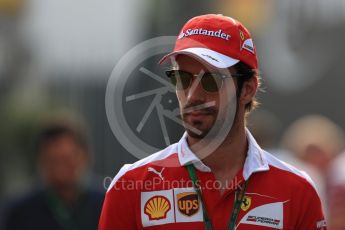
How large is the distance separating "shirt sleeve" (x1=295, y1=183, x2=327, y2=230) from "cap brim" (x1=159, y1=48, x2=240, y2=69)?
2.69 ft

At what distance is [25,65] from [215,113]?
2910 centimetres

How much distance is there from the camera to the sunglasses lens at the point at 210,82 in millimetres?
6230

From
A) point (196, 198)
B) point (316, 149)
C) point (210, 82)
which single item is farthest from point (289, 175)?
point (316, 149)

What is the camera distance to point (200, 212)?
6.10 m

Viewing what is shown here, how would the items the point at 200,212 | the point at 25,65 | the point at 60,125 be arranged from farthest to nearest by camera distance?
the point at 25,65 < the point at 60,125 < the point at 200,212

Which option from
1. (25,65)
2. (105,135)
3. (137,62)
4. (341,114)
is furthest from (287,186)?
(25,65)

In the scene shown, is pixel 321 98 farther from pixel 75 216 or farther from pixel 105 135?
pixel 75 216

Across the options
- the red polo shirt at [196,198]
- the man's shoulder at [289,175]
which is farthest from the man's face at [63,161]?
the man's shoulder at [289,175]

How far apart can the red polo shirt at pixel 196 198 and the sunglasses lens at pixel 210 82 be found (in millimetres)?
357

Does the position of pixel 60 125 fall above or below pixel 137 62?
below

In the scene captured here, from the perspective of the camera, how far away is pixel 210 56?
6219mm

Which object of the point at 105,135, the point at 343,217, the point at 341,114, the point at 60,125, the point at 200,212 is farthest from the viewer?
the point at 341,114

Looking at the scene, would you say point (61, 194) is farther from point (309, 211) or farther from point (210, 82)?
point (309, 211)

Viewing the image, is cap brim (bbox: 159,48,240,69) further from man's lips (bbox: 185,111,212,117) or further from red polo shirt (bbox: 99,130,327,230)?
red polo shirt (bbox: 99,130,327,230)
